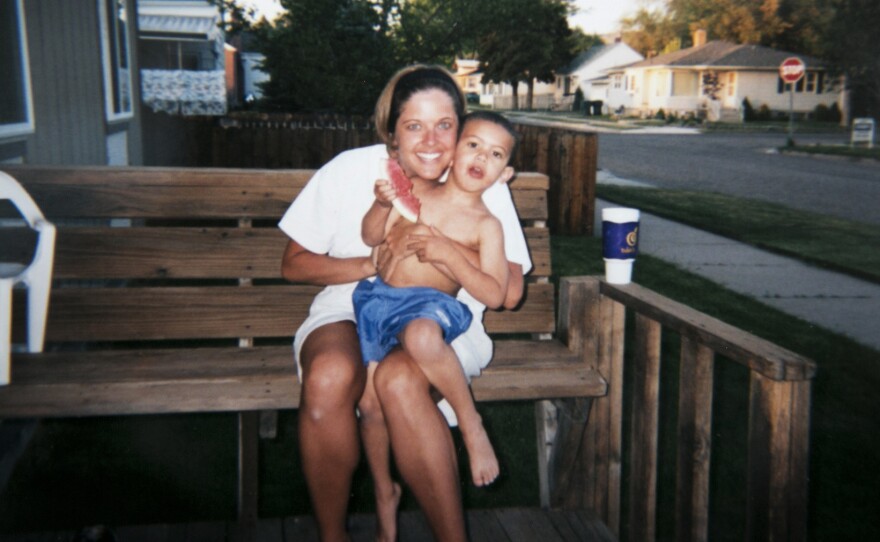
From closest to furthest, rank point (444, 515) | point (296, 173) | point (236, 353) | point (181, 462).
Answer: point (444, 515), point (236, 353), point (296, 173), point (181, 462)

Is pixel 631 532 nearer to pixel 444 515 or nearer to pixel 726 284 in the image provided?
pixel 444 515

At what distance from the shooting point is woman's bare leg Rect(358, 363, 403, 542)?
281cm

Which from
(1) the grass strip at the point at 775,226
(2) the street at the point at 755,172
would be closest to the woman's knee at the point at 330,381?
(1) the grass strip at the point at 775,226

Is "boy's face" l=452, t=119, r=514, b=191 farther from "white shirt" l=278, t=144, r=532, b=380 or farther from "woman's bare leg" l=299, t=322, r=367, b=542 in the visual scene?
"woman's bare leg" l=299, t=322, r=367, b=542

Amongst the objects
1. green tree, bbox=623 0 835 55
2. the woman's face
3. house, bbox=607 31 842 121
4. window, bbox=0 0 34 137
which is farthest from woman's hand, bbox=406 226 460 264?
house, bbox=607 31 842 121

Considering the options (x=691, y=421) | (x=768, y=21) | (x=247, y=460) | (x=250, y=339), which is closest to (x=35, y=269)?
(x=250, y=339)

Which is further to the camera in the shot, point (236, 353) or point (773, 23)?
point (773, 23)

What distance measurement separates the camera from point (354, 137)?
13.0 metres

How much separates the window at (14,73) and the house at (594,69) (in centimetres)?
6988

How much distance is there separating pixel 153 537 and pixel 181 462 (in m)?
1.03

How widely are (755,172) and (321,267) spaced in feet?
61.3

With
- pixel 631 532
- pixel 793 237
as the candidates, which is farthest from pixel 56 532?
pixel 793 237

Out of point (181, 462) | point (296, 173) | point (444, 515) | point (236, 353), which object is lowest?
point (181, 462)

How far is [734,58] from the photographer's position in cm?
5434
